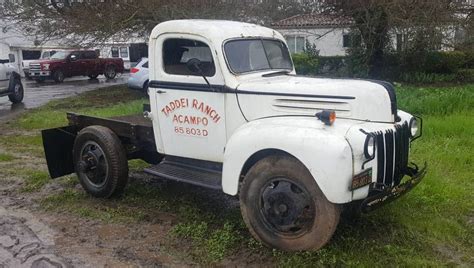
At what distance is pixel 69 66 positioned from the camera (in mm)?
27703

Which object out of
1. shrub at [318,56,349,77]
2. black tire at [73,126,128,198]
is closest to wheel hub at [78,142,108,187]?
black tire at [73,126,128,198]

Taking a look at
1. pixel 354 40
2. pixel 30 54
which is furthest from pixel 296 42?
pixel 30 54

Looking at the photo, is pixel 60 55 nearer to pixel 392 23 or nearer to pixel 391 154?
pixel 392 23

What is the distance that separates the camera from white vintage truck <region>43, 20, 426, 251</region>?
4070 millimetres

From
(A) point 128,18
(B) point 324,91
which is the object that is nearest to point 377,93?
(B) point 324,91

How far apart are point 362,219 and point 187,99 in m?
2.16

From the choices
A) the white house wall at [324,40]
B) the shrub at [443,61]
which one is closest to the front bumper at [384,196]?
the shrub at [443,61]

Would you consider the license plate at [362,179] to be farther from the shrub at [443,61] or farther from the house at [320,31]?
the shrub at [443,61]

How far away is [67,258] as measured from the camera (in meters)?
4.49

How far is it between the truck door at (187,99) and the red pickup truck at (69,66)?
23547 mm

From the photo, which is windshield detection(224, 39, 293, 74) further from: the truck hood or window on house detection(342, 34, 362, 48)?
window on house detection(342, 34, 362, 48)

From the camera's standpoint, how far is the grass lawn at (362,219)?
4.31 meters

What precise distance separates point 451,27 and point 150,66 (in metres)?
14.7

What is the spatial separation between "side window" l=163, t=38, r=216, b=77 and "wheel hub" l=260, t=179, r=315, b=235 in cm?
149
